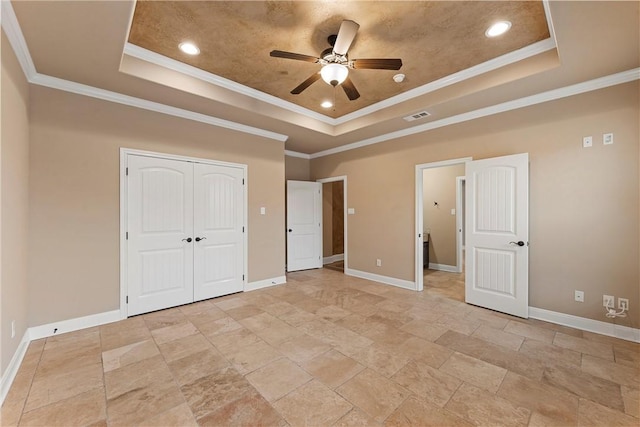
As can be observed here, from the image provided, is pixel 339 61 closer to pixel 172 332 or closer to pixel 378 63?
pixel 378 63

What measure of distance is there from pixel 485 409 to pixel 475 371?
1.57 feet

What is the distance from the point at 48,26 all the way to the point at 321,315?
3.86 meters

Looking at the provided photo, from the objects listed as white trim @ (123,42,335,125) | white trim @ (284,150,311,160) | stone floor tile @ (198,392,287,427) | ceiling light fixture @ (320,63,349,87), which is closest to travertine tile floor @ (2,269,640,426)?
stone floor tile @ (198,392,287,427)

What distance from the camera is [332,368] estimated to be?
7.64ft

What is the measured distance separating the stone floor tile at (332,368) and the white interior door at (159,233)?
244 cm

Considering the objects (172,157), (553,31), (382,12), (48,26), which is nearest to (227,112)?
(172,157)

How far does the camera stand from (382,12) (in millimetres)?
2314

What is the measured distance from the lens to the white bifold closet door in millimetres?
3482

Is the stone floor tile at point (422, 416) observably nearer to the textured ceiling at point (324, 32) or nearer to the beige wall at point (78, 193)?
the textured ceiling at point (324, 32)

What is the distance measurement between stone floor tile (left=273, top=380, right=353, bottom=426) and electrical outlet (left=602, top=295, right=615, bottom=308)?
3.19m

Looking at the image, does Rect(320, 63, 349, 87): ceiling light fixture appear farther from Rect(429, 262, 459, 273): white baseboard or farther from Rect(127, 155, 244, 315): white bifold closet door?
Rect(429, 262, 459, 273): white baseboard

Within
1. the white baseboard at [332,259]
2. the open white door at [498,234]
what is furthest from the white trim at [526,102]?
the white baseboard at [332,259]

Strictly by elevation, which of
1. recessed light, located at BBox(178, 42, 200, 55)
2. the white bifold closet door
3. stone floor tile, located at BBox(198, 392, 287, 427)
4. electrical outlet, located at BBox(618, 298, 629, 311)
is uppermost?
recessed light, located at BBox(178, 42, 200, 55)

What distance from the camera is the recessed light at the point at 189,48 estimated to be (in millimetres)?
2741
